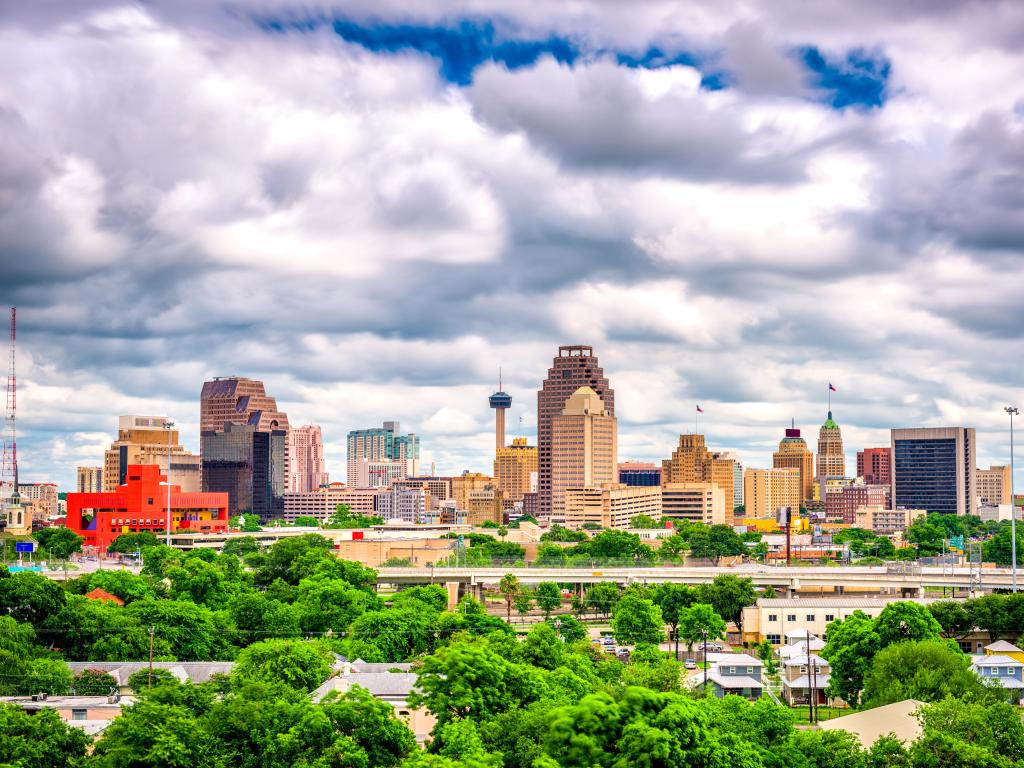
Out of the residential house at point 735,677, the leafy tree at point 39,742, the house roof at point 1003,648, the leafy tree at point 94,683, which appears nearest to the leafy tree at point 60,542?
the leafy tree at point 94,683

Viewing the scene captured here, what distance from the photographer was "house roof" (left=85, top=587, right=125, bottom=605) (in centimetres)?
10897

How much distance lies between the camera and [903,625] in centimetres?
8712

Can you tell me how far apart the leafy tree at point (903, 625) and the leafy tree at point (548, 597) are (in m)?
46.8

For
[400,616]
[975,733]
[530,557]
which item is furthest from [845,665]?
[530,557]

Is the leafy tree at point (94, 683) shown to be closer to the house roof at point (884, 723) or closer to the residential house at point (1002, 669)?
the house roof at point (884, 723)

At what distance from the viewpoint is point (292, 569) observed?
14012cm

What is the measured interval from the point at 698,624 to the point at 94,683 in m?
48.7

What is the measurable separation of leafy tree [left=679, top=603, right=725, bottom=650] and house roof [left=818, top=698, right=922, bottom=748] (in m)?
38.4

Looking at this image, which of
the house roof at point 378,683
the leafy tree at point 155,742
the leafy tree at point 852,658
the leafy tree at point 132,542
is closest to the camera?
the leafy tree at point 155,742

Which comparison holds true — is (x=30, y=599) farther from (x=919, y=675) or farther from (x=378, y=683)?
(x=919, y=675)

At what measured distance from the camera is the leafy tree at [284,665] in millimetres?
69312

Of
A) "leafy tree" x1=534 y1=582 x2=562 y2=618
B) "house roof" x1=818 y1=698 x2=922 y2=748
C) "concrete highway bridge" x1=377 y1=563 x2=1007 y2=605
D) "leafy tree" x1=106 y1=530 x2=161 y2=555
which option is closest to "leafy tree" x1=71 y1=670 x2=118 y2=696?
"house roof" x1=818 y1=698 x2=922 y2=748

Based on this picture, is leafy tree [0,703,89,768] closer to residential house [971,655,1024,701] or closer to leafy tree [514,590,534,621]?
residential house [971,655,1024,701]

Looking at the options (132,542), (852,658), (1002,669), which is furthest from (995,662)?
(132,542)
